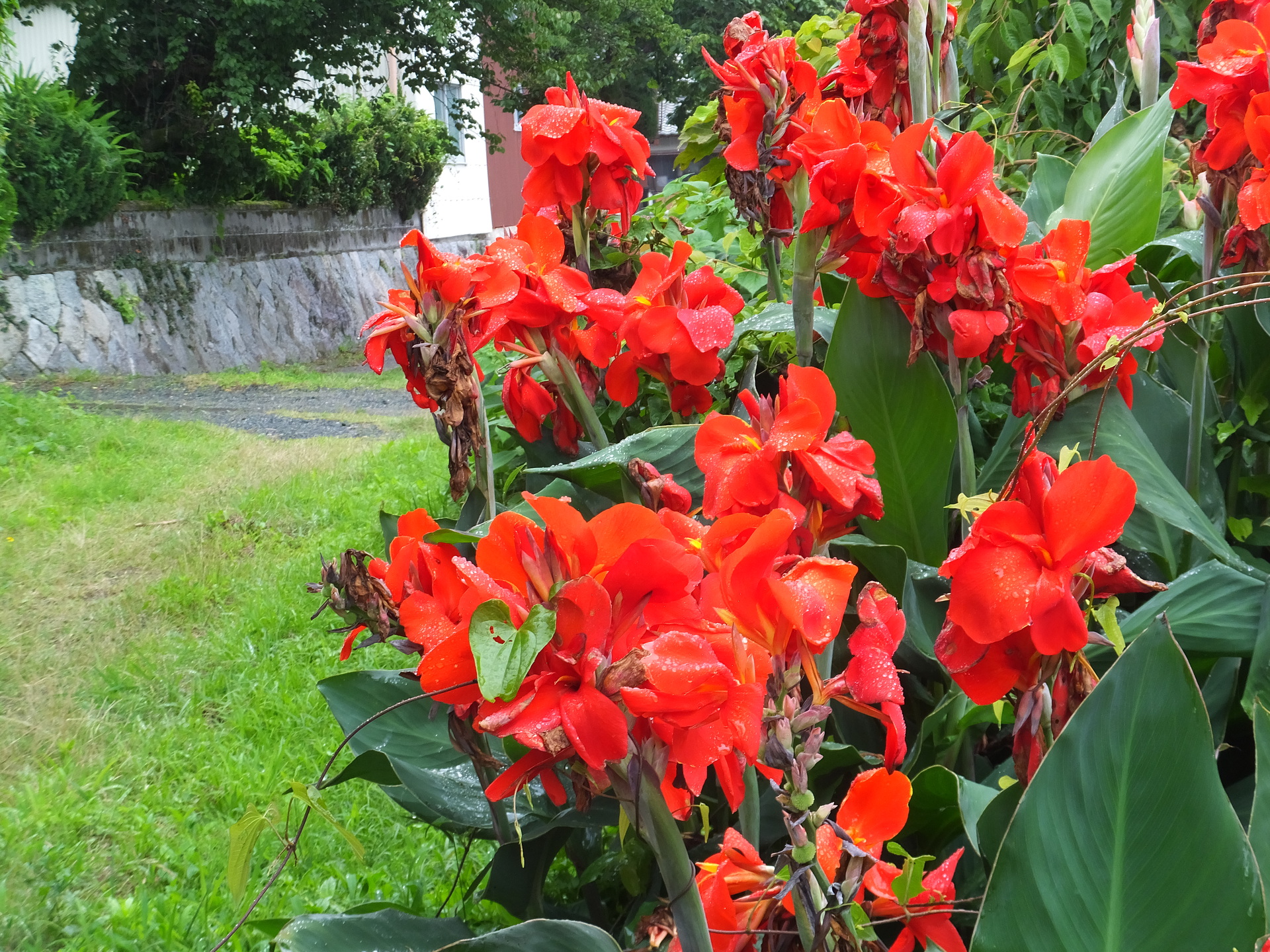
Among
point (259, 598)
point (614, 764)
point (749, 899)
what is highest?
point (614, 764)

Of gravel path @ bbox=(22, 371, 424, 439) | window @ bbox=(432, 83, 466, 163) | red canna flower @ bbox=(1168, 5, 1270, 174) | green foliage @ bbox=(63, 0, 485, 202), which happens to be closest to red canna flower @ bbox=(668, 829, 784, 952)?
red canna flower @ bbox=(1168, 5, 1270, 174)

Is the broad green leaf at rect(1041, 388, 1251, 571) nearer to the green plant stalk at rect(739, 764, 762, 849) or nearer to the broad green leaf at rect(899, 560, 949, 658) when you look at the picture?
the broad green leaf at rect(899, 560, 949, 658)

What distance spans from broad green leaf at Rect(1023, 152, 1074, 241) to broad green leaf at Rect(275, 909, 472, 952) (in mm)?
1068

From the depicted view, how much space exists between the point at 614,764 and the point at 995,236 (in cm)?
54

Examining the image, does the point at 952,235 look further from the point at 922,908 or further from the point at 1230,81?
the point at 922,908

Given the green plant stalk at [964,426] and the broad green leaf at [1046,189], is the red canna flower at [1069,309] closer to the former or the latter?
the green plant stalk at [964,426]

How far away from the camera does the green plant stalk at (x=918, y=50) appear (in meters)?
1.09

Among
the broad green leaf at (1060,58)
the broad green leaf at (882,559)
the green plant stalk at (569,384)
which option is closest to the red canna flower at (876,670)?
the broad green leaf at (882,559)

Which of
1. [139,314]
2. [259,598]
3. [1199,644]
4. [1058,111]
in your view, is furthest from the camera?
[139,314]

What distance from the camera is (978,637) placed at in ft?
1.68

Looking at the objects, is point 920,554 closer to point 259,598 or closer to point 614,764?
point 614,764

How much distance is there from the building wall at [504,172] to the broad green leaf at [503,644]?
16.3m

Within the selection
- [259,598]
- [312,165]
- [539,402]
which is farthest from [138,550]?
[312,165]

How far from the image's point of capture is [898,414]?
933 mm
